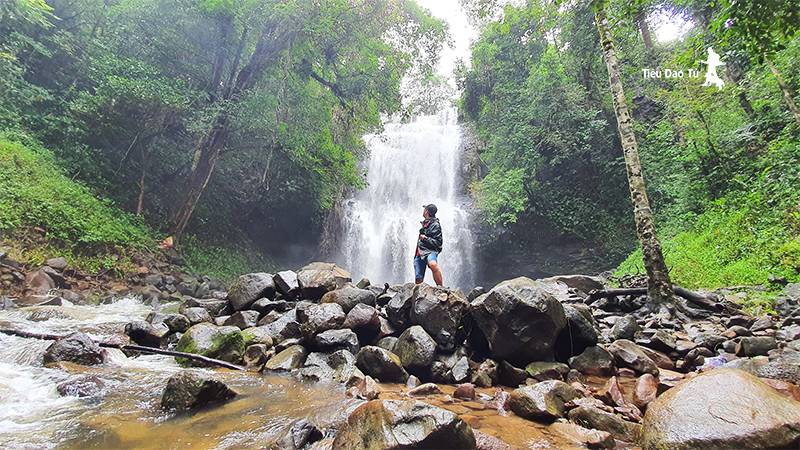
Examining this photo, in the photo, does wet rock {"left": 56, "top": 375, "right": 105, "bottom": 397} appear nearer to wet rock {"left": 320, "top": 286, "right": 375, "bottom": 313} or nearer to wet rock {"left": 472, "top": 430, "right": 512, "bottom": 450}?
wet rock {"left": 320, "top": 286, "right": 375, "bottom": 313}

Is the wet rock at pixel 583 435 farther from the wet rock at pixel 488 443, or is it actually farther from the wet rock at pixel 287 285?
the wet rock at pixel 287 285

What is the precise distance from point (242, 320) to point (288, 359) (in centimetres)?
199

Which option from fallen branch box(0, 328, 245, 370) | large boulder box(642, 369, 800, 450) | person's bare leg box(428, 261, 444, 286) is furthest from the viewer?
person's bare leg box(428, 261, 444, 286)

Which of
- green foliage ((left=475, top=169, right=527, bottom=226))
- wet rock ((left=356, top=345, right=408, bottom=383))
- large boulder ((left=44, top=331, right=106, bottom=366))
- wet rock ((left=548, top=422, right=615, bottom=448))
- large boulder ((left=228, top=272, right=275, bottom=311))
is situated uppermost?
green foliage ((left=475, top=169, right=527, bottom=226))

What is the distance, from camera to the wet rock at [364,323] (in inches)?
209

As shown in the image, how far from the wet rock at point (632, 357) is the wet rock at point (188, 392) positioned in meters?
4.09

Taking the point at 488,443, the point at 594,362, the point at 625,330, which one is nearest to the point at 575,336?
the point at 594,362

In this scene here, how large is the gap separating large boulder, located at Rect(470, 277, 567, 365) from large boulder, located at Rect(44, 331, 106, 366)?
442 centimetres

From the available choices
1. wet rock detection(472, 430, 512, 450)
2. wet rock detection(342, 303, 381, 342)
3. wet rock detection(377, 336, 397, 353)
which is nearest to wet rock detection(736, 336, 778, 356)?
wet rock detection(472, 430, 512, 450)

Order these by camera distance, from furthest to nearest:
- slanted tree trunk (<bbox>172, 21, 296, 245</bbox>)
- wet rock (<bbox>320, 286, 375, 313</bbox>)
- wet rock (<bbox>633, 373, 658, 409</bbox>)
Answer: slanted tree trunk (<bbox>172, 21, 296, 245</bbox>), wet rock (<bbox>320, 286, 375, 313</bbox>), wet rock (<bbox>633, 373, 658, 409</bbox>)

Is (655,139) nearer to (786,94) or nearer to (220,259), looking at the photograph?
(786,94)

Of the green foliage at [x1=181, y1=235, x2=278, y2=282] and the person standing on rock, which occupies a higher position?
the green foliage at [x1=181, y1=235, x2=278, y2=282]

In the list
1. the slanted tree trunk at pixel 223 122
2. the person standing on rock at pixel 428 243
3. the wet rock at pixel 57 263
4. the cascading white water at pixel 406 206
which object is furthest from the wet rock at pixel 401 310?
the cascading white water at pixel 406 206

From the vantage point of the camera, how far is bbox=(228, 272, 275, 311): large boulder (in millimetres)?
6902
